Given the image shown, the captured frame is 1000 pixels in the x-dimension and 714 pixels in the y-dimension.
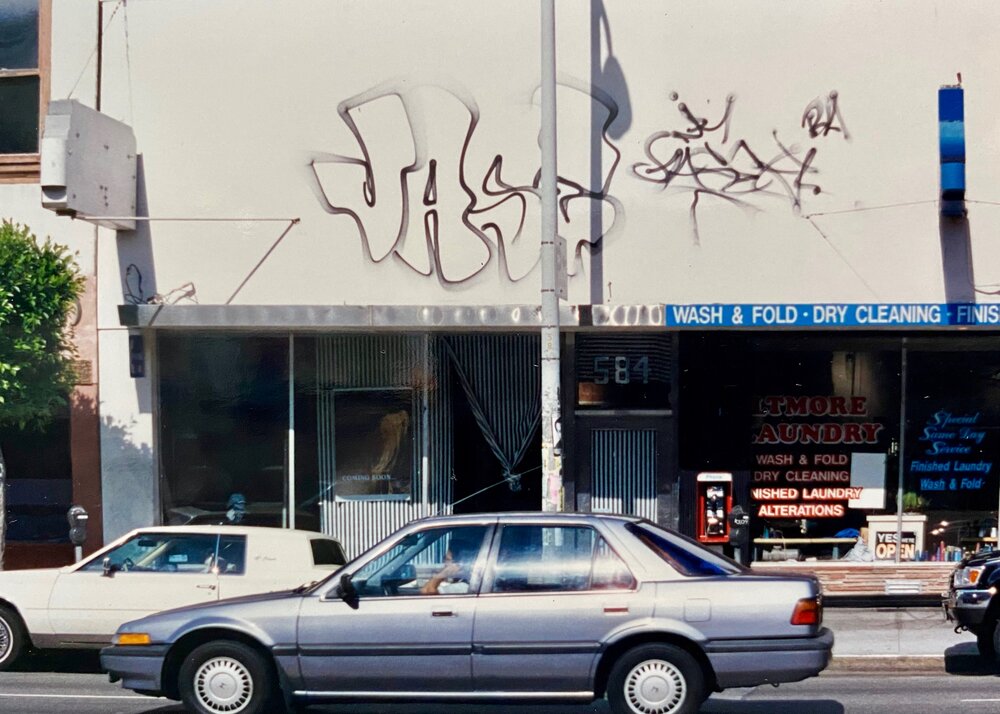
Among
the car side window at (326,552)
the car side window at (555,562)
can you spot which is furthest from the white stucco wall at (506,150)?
the car side window at (555,562)

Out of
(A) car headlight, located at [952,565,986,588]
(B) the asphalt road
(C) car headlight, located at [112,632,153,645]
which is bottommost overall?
(B) the asphalt road

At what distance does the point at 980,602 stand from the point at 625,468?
4983 mm

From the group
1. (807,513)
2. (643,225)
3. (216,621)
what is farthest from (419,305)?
(216,621)

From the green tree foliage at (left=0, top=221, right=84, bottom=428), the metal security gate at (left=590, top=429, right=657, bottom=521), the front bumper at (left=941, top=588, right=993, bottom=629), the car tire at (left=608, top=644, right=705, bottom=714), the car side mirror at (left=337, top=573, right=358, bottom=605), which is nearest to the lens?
the car tire at (left=608, top=644, right=705, bottom=714)

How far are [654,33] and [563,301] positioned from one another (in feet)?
11.0

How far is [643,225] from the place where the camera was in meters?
15.0

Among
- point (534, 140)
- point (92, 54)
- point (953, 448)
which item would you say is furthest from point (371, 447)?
point (953, 448)

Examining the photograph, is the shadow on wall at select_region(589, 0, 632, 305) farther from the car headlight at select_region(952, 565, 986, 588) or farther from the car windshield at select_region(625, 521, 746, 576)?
the car windshield at select_region(625, 521, 746, 576)

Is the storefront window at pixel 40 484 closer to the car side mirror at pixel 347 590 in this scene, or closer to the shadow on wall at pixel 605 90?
the shadow on wall at pixel 605 90

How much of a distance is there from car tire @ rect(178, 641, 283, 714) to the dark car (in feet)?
21.0

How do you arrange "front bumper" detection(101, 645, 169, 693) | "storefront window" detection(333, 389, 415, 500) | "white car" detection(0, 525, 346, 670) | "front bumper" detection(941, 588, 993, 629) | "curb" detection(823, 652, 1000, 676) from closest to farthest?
"front bumper" detection(101, 645, 169, 693) → "white car" detection(0, 525, 346, 670) → "front bumper" detection(941, 588, 993, 629) → "curb" detection(823, 652, 1000, 676) → "storefront window" detection(333, 389, 415, 500)

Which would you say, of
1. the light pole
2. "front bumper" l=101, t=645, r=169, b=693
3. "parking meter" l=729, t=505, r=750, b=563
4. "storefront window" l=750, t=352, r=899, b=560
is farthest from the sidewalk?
"front bumper" l=101, t=645, r=169, b=693

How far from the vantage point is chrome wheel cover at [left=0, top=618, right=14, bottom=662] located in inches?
449

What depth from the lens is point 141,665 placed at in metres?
8.76
